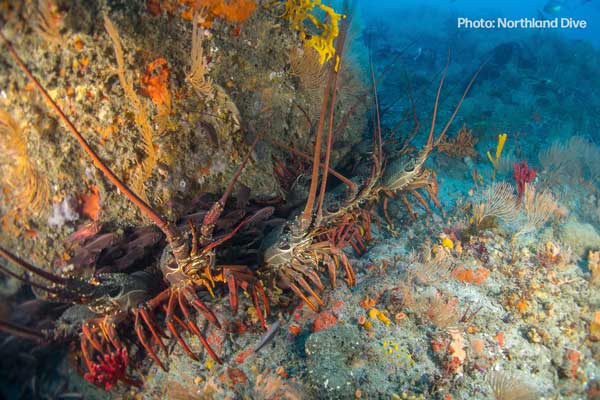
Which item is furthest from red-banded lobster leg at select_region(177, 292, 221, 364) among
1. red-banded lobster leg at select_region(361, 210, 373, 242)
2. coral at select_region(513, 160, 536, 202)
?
coral at select_region(513, 160, 536, 202)

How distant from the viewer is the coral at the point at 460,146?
6125 mm

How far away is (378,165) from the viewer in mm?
4168

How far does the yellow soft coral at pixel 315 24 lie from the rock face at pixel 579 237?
3897mm

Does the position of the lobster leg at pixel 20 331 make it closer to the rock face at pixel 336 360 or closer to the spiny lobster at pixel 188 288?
the spiny lobster at pixel 188 288

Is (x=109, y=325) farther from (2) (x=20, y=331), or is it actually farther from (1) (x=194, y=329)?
(1) (x=194, y=329)

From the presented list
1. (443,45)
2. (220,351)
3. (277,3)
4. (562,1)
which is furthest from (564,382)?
(562,1)

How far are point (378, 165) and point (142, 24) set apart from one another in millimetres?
3091

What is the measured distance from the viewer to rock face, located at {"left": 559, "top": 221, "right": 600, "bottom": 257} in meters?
3.94

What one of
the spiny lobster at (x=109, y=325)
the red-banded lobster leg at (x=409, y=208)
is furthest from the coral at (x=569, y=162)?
the spiny lobster at (x=109, y=325)

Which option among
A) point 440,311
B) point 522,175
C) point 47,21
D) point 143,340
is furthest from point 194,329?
point 522,175

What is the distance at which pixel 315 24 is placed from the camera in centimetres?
416

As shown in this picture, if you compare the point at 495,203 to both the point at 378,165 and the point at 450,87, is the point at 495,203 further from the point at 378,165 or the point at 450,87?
the point at 450,87

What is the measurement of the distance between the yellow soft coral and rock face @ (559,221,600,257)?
12.8 ft

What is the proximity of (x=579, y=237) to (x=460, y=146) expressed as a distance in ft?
8.61
